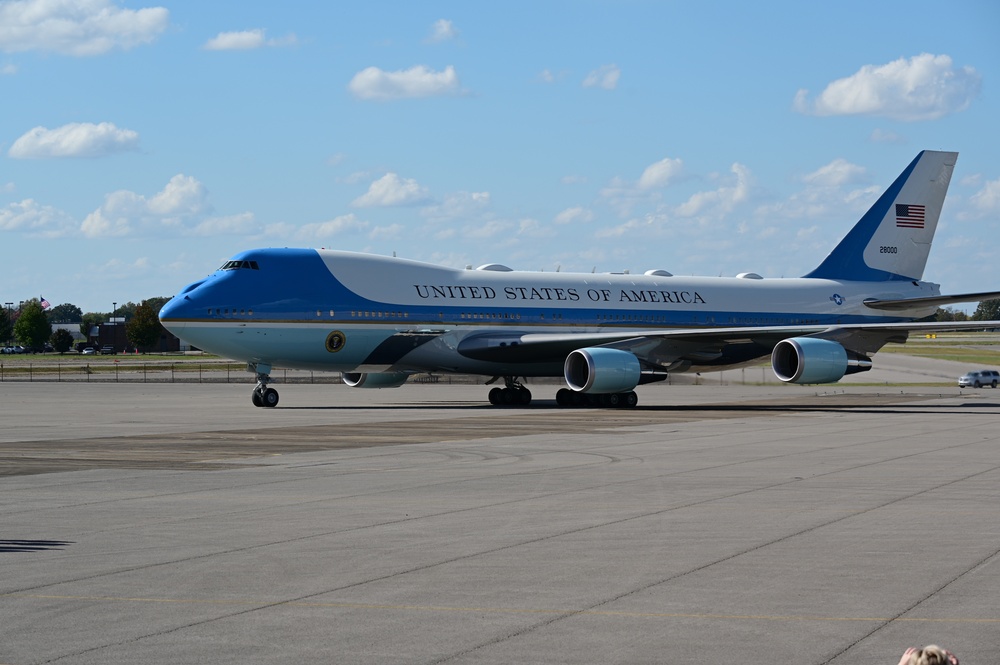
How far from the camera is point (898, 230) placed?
157 feet

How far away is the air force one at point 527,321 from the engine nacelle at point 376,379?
0.16 ft

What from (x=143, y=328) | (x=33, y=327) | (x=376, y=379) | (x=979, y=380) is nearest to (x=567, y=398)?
(x=376, y=379)

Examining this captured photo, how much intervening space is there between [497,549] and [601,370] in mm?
26443

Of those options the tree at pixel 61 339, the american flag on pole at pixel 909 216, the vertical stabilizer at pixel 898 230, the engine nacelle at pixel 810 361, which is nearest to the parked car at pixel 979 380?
the vertical stabilizer at pixel 898 230

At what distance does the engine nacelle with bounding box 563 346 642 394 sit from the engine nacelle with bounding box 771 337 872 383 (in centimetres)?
424

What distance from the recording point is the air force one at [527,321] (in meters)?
37.2

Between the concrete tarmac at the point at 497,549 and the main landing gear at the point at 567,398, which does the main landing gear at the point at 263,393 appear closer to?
the main landing gear at the point at 567,398

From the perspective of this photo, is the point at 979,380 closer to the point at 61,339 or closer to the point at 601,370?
the point at 601,370

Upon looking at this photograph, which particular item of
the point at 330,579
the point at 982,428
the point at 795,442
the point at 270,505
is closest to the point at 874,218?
the point at 982,428

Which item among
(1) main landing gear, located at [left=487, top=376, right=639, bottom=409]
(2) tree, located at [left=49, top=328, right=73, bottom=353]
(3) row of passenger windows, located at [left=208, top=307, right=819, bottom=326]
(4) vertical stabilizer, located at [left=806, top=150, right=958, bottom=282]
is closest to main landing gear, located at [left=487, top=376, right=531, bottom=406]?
(1) main landing gear, located at [left=487, top=376, right=639, bottom=409]

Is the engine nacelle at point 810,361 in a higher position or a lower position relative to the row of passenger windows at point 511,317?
lower

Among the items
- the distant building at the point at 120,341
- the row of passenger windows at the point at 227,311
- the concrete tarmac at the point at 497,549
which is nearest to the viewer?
the concrete tarmac at the point at 497,549

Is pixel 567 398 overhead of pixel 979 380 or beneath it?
overhead

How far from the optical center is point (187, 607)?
8805mm
